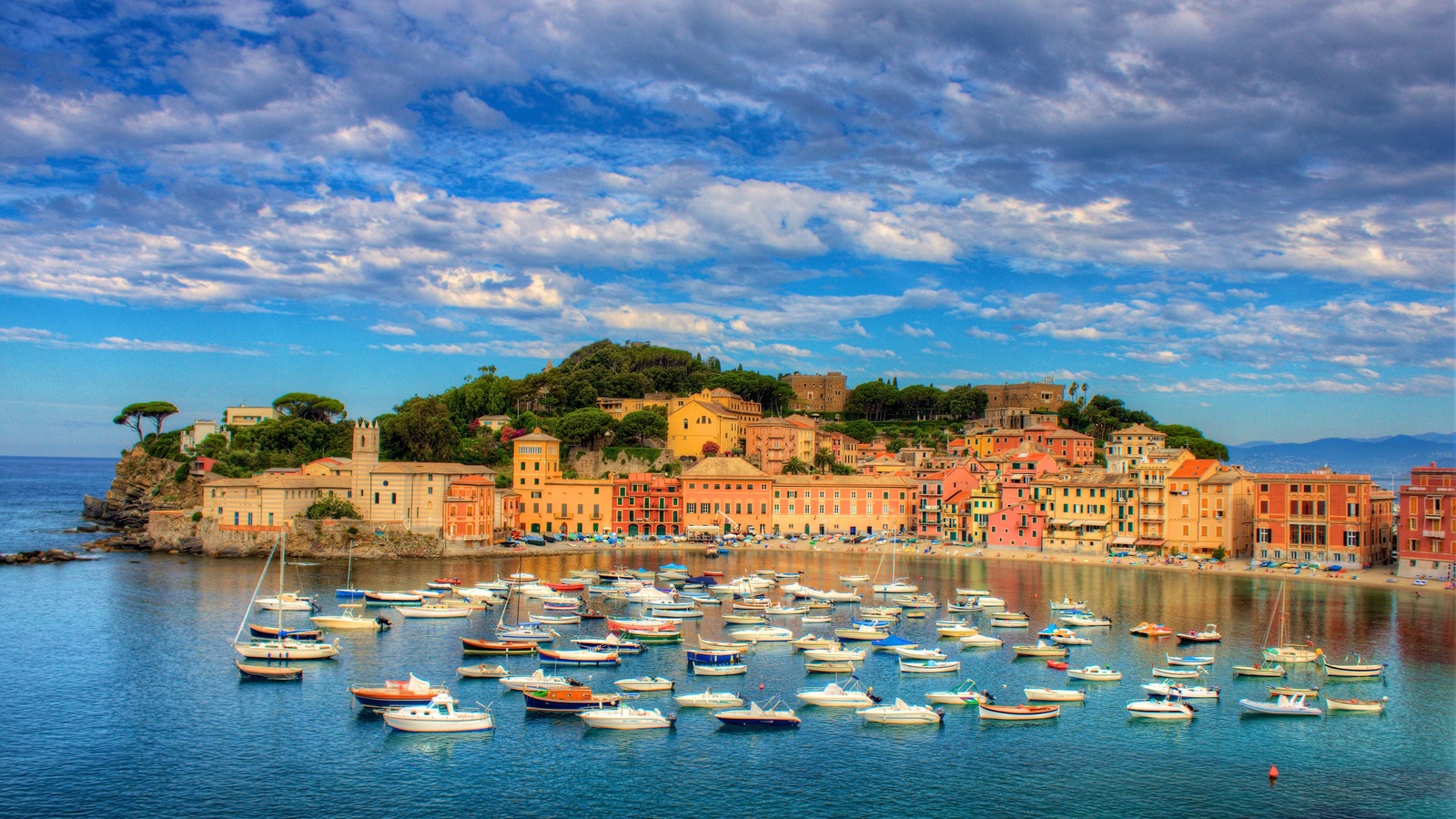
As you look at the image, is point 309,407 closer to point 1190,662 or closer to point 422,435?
point 422,435

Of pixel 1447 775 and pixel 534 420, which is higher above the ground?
pixel 534 420

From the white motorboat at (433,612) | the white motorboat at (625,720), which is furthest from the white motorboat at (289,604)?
the white motorboat at (625,720)

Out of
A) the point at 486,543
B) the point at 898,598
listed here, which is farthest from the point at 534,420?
the point at 898,598

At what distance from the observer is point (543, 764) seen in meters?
28.5

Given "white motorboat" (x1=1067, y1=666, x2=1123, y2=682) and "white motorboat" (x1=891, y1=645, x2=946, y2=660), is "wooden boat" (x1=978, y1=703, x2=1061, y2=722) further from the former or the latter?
"white motorboat" (x1=891, y1=645, x2=946, y2=660)

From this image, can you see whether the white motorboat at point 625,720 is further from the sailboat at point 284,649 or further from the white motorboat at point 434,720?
the sailboat at point 284,649

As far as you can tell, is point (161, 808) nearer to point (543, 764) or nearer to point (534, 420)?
point (543, 764)

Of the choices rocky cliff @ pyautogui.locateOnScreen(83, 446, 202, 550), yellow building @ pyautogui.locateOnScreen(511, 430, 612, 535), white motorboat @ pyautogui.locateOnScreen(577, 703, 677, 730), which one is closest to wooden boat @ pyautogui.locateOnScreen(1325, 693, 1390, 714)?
white motorboat @ pyautogui.locateOnScreen(577, 703, 677, 730)

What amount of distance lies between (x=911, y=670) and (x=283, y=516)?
2053 inches

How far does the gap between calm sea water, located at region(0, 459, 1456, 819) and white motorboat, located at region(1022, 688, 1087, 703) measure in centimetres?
40

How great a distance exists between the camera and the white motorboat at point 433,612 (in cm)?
4981

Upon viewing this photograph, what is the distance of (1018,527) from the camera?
78.9 m

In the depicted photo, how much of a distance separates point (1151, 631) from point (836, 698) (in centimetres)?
1928

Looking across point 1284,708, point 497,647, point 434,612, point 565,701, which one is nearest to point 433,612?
point 434,612
